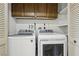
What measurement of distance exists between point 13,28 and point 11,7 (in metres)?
0.53

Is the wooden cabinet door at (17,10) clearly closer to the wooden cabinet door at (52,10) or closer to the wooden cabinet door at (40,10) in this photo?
the wooden cabinet door at (40,10)

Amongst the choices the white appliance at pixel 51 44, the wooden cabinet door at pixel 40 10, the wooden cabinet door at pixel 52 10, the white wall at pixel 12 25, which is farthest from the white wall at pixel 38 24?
the white appliance at pixel 51 44

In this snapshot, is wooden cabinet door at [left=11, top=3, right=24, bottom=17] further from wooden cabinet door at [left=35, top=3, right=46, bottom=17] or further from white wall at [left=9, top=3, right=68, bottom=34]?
wooden cabinet door at [left=35, top=3, right=46, bottom=17]

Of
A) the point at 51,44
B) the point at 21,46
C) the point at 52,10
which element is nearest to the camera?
the point at 21,46

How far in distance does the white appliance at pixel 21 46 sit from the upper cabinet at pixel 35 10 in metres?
0.94

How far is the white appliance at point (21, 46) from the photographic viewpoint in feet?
7.10

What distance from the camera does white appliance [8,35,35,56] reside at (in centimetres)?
216

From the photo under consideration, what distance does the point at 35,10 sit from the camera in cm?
300

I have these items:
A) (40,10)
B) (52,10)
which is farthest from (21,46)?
(52,10)

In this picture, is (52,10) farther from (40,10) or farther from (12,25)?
(12,25)

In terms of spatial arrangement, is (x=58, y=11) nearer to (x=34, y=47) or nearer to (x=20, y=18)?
(x=20, y=18)

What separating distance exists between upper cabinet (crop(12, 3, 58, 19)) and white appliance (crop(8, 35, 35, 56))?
938 millimetres

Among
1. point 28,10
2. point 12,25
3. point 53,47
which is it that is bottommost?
point 53,47

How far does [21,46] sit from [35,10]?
1163 mm
